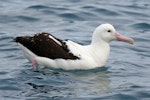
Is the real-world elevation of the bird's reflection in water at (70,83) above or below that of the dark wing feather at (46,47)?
below

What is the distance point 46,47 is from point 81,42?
3098 mm

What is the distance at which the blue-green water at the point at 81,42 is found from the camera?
11680mm

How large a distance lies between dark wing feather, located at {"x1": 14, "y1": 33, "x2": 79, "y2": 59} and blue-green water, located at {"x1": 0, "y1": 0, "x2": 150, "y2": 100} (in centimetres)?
35

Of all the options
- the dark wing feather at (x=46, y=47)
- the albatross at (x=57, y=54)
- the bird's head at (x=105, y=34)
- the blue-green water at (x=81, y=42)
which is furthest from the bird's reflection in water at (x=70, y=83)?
the bird's head at (x=105, y=34)

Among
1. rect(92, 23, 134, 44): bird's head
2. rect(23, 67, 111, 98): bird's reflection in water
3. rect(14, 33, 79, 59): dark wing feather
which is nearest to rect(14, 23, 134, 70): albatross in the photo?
rect(14, 33, 79, 59): dark wing feather

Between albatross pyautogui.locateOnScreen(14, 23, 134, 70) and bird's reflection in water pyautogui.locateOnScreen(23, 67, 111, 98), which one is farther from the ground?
albatross pyautogui.locateOnScreen(14, 23, 134, 70)

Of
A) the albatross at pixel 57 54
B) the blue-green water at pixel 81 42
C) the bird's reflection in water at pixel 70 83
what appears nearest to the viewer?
the bird's reflection in water at pixel 70 83

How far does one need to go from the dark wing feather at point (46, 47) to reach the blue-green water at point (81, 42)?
35 centimetres

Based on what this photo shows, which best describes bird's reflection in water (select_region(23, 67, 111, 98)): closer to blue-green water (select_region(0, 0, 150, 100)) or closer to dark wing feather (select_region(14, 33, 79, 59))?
blue-green water (select_region(0, 0, 150, 100))

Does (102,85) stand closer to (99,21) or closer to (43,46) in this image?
(43,46)

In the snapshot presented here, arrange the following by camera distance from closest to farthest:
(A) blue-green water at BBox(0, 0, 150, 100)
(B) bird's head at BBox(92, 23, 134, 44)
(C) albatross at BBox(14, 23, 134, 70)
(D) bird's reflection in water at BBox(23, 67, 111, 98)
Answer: (D) bird's reflection in water at BBox(23, 67, 111, 98) < (A) blue-green water at BBox(0, 0, 150, 100) < (C) albatross at BBox(14, 23, 134, 70) < (B) bird's head at BBox(92, 23, 134, 44)

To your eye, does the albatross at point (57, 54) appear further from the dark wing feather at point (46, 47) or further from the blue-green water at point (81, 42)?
the blue-green water at point (81, 42)

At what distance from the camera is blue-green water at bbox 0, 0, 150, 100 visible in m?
11.7

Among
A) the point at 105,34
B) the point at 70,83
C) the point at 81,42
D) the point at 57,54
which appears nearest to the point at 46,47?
the point at 57,54
